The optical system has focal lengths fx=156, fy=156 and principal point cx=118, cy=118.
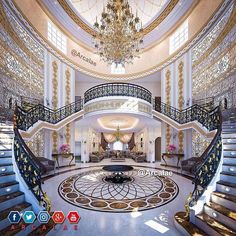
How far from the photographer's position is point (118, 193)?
5094 mm

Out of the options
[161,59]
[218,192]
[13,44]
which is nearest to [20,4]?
[13,44]

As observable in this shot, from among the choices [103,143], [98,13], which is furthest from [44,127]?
[98,13]

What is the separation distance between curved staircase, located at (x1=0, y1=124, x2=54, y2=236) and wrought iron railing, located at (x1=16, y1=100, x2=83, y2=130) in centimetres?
181

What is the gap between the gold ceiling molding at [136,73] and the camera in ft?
23.9

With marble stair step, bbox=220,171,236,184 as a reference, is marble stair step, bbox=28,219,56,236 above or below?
below

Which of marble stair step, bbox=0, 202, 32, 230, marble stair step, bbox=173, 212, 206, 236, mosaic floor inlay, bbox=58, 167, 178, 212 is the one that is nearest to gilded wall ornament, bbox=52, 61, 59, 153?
mosaic floor inlay, bbox=58, 167, 178, 212

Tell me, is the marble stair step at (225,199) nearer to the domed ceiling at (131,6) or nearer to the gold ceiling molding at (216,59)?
the gold ceiling molding at (216,59)

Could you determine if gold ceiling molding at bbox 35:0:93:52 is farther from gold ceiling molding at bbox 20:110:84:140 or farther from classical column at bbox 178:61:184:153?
classical column at bbox 178:61:184:153

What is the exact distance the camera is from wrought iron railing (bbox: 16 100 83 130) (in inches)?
233

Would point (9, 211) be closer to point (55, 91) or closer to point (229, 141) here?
point (229, 141)

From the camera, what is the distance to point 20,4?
7492mm

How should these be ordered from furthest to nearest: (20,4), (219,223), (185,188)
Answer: (20,4)
(185,188)
(219,223)

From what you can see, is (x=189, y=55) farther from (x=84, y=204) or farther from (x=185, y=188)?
(x=84, y=204)

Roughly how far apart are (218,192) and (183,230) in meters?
1.00
